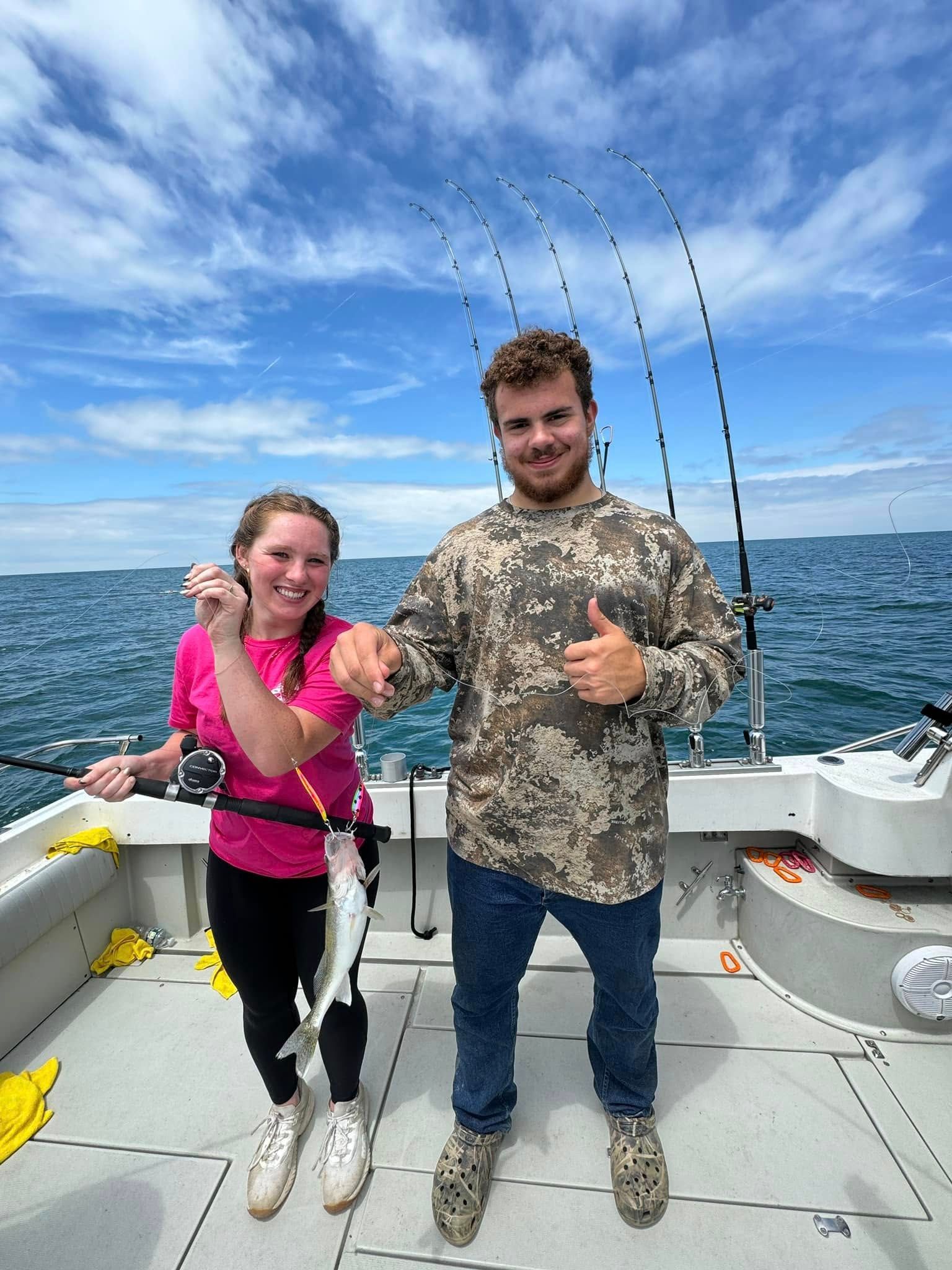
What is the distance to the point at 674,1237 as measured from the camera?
6.15 feet

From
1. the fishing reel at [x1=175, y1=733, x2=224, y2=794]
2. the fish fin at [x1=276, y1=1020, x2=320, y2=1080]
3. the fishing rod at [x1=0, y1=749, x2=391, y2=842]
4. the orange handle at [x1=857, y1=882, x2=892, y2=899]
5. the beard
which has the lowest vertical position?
the orange handle at [x1=857, y1=882, x2=892, y2=899]

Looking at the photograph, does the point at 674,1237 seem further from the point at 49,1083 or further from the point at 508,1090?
the point at 49,1083

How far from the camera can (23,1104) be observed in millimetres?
2414

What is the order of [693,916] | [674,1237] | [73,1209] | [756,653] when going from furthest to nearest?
[693,916] < [756,653] < [73,1209] < [674,1237]

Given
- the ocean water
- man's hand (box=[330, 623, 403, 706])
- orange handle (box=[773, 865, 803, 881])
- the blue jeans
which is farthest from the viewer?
the ocean water

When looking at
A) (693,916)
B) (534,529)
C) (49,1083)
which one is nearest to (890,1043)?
(693,916)

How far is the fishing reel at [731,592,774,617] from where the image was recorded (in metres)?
3.06

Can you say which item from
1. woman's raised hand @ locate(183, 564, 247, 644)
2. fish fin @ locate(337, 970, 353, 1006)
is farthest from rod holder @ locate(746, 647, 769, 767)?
woman's raised hand @ locate(183, 564, 247, 644)

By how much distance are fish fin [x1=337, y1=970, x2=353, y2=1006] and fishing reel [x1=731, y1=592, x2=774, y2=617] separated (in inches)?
94.1

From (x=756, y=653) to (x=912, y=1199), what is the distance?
204 centimetres

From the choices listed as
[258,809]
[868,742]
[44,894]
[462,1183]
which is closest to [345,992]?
[258,809]

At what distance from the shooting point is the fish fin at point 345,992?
1.81 meters

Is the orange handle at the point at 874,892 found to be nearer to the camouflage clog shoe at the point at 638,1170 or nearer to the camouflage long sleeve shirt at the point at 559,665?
the camouflage clog shoe at the point at 638,1170

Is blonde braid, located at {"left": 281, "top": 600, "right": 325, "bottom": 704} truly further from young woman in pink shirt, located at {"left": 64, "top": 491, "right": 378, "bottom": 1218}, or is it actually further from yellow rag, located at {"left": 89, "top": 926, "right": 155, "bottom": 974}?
yellow rag, located at {"left": 89, "top": 926, "right": 155, "bottom": 974}
